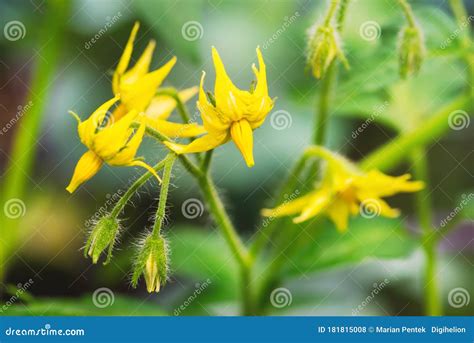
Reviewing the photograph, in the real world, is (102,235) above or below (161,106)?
below

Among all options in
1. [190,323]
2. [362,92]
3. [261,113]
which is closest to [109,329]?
[190,323]

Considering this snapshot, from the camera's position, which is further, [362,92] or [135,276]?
[362,92]

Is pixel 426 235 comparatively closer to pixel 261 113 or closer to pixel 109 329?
pixel 261 113

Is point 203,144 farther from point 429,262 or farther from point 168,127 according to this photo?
point 429,262

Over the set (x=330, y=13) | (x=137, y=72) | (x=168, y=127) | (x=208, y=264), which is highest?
(x=330, y=13)

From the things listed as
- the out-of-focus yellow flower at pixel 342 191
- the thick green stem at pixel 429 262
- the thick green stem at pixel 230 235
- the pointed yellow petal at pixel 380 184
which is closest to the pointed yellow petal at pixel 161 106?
the thick green stem at pixel 230 235

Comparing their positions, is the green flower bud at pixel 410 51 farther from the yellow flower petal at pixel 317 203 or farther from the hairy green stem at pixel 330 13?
the yellow flower petal at pixel 317 203

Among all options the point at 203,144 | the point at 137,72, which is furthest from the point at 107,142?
the point at 137,72

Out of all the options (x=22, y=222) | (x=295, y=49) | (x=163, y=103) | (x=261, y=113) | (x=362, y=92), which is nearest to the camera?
(x=261, y=113)
